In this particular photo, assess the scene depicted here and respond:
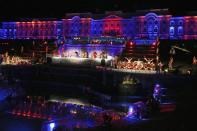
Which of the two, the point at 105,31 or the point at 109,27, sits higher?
the point at 109,27

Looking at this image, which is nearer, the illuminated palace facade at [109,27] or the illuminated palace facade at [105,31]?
the illuminated palace facade at [105,31]

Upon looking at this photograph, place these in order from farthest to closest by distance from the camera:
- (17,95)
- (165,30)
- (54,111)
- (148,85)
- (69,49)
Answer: (165,30) → (69,49) → (148,85) → (17,95) → (54,111)

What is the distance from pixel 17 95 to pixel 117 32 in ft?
143

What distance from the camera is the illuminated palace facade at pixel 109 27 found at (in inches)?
2717

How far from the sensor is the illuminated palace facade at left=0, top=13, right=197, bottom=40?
69.0m

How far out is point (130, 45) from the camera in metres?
57.4

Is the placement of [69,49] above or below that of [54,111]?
above

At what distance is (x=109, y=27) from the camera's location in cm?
7719

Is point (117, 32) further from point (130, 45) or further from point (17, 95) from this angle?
point (17, 95)

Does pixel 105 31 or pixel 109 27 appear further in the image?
pixel 105 31

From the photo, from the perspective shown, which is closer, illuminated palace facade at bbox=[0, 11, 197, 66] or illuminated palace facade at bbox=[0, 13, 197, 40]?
illuminated palace facade at bbox=[0, 11, 197, 66]

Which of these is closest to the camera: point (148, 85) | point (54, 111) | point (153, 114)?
point (153, 114)

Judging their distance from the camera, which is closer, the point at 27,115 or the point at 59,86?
the point at 27,115

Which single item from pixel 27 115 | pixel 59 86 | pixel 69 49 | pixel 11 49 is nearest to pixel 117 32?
pixel 69 49
